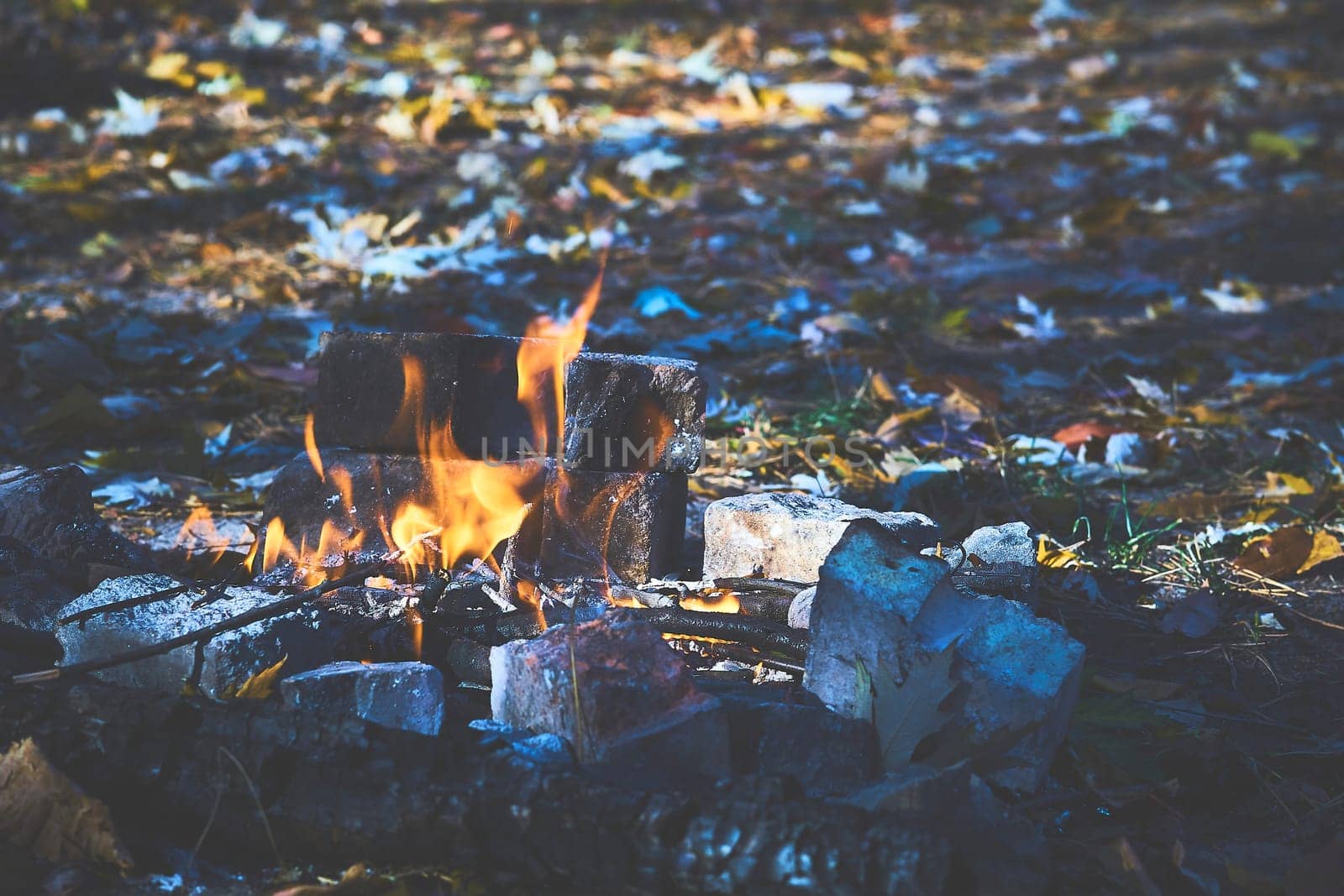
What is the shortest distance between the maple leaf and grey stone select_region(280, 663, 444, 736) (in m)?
0.71

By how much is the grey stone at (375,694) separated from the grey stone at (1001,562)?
1.06 m

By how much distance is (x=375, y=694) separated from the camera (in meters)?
2.08

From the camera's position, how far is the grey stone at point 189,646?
87.6 inches

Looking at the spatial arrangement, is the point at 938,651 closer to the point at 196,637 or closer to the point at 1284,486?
the point at 196,637

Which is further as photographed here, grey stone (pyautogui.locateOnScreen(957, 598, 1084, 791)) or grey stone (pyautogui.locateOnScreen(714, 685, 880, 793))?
grey stone (pyautogui.locateOnScreen(957, 598, 1084, 791))

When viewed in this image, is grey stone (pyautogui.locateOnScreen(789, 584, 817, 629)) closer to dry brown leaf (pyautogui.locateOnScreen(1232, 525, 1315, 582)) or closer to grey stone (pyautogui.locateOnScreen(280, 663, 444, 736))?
grey stone (pyautogui.locateOnScreen(280, 663, 444, 736))

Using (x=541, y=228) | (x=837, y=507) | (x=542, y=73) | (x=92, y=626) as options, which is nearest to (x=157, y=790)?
(x=92, y=626)

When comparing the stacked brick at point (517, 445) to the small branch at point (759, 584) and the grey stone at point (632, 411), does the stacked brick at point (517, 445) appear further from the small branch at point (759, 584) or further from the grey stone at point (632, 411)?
the small branch at point (759, 584)

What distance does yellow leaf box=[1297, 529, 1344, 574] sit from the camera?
3.13 m

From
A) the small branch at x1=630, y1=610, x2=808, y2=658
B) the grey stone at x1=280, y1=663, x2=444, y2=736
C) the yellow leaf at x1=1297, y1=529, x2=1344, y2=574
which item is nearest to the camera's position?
the grey stone at x1=280, y1=663, x2=444, y2=736

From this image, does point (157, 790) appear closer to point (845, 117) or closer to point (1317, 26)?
point (845, 117)

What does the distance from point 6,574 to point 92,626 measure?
339 millimetres

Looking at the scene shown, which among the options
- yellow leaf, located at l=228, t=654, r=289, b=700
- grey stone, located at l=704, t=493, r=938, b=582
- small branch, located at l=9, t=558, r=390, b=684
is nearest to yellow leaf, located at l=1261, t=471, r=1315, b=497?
grey stone, located at l=704, t=493, r=938, b=582

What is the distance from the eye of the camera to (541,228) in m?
6.20
